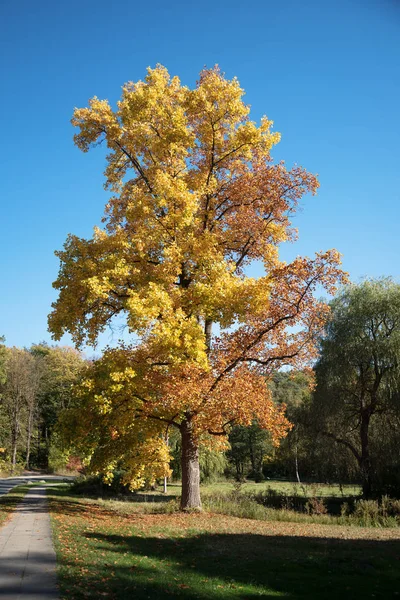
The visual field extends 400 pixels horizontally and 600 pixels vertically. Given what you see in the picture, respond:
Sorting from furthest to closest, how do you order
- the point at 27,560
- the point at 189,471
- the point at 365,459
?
the point at 365,459 < the point at 189,471 < the point at 27,560

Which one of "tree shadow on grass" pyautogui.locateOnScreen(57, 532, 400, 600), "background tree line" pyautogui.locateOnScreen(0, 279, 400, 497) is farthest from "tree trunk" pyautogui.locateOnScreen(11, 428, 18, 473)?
"tree shadow on grass" pyautogui.locateOnScreen(57, 532, 400, 600)

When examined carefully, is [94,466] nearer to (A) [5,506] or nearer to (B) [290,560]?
(A) [5,506]

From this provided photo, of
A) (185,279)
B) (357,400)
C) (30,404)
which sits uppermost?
(185,279)

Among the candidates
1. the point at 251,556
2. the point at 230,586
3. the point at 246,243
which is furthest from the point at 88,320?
the point at 230,586

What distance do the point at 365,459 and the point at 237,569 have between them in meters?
14.6

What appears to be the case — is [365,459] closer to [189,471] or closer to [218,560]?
[189,471]

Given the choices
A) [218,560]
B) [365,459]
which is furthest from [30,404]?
[218,560]

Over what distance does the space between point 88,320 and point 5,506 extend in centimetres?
736

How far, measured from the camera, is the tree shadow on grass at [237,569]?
666cm

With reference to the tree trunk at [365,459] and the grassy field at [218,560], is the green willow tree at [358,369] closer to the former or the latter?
the tree trunk at [365,459]

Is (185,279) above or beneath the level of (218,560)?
above

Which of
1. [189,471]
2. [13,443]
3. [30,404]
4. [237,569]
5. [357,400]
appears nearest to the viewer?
[237,569]

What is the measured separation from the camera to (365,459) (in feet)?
67.6

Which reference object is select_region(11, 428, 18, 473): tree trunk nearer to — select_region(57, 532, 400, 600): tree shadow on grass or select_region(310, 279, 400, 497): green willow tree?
select_region(310, 279, 400, 497): green willow tree
